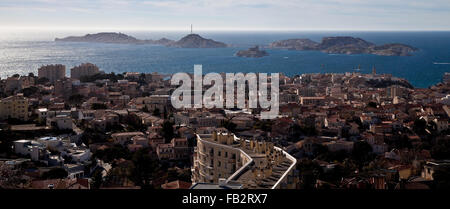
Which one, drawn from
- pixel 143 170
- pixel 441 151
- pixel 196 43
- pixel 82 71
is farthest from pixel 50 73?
pixel 196 43

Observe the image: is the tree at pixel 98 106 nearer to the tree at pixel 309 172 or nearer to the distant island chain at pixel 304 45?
the tree at pixel 309 172

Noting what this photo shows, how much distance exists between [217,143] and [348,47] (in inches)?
1637

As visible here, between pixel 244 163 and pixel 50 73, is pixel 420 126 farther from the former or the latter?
pixel 50 73

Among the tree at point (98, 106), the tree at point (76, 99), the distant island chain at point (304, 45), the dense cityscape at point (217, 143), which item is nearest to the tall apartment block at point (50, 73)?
the dense cityscape at point (217, 143)

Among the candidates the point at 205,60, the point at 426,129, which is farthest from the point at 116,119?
the point at 205,60

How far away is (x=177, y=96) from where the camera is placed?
1568cm

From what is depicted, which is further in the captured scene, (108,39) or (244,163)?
(108,39)

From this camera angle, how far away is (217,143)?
4992mm

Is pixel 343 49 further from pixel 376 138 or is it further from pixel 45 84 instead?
pixel 376 138

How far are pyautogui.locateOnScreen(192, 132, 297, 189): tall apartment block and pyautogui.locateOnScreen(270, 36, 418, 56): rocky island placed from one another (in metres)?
37.1

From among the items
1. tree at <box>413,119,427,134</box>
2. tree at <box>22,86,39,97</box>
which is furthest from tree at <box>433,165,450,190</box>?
tree at <box>22,86,39,97</box>

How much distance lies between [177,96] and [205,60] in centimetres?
2078

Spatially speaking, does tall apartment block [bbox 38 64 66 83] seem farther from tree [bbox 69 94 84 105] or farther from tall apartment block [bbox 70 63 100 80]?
tree [bbox 69 94 84 105]

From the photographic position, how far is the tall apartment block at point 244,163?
3424mm
